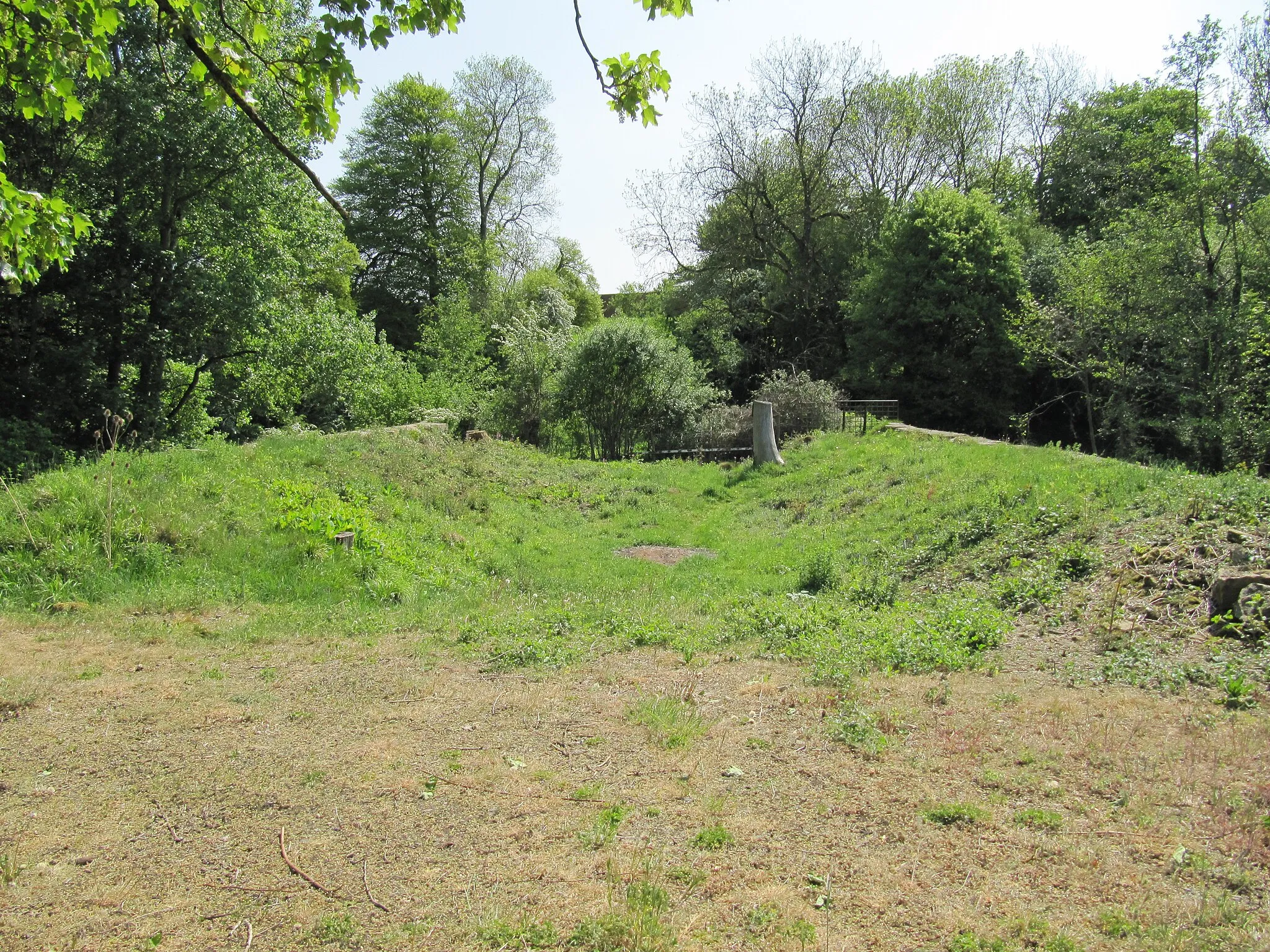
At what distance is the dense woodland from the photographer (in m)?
14.2

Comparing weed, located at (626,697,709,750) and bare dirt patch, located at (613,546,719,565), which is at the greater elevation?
bare dirt patch, located at (613,546,719,565)

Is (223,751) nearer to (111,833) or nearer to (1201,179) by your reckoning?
(111,833)

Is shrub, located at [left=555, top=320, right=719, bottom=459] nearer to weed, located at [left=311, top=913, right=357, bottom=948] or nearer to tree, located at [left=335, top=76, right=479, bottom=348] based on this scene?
weed, located at [left=311, top=913, right=357, bottom=948]

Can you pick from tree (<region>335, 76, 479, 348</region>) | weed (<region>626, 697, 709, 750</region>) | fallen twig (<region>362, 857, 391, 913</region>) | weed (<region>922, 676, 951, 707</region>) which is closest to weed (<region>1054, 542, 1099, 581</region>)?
weed (<region>922, 676, 951, 707</region>)

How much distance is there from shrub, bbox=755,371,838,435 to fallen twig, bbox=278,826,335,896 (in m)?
16.6

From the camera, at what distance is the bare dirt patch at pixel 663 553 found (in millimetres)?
10234

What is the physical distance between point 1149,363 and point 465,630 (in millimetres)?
20210

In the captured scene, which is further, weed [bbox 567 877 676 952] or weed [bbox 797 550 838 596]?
weed [bbox 797 550 838 596]

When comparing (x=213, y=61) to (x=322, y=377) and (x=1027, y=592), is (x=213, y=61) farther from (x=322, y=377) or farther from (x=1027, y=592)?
(x=322, y=377)

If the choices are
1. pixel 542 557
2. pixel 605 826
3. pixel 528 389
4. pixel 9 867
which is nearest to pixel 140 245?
pixel 528 389

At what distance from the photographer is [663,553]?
10656mm

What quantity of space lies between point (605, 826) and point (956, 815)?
1.46m

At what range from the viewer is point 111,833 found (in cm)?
304

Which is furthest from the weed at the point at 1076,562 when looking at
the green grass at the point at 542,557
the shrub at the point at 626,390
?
the shrub at the point at 626,390
